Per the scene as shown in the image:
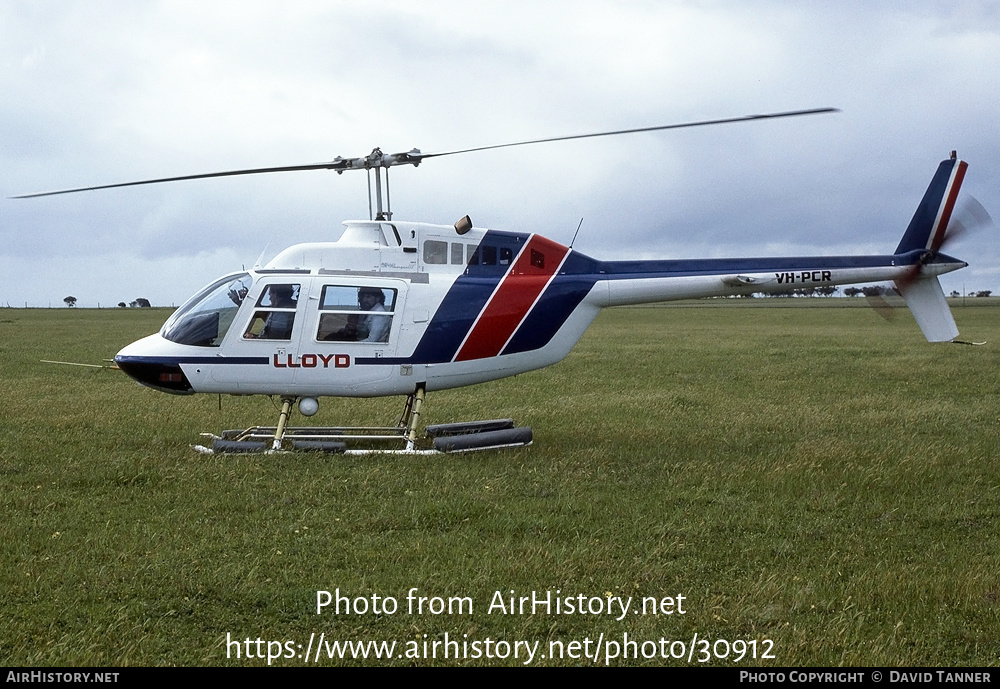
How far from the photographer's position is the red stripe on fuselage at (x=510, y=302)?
38.5 feet

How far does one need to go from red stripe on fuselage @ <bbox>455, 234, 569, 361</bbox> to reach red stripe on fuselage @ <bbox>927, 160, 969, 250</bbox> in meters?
5.49

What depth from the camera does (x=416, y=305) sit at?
37.7 feet

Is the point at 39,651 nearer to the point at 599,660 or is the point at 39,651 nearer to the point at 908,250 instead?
the point at 599,660

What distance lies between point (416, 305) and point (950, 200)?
7544 mm

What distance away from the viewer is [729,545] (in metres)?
7.41

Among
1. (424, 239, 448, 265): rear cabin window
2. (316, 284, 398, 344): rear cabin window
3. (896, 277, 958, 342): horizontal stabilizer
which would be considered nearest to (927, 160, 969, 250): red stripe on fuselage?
(896, 277, 958, 342): horizontal stabilizer

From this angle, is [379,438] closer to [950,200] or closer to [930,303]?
[930,303]

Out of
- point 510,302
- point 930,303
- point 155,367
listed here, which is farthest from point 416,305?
point 930,303

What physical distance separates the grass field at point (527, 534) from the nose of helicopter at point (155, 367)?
890 mm

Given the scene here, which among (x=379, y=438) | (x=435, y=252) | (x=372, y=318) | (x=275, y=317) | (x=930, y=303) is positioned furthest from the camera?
(x=930, y=303)

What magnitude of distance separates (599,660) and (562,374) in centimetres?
1601

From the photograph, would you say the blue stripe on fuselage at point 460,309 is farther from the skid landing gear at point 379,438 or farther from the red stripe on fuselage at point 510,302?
the skid landing gear at point 379,438
